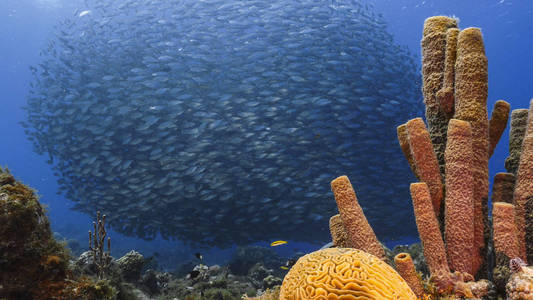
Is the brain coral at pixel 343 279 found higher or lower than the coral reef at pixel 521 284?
higher

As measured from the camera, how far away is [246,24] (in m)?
11.6

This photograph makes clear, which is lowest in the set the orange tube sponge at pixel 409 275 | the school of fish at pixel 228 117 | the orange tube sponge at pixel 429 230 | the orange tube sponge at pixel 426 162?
the orange tube sponge at pixel 409 275

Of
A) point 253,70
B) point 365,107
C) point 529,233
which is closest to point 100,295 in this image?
point 529,233

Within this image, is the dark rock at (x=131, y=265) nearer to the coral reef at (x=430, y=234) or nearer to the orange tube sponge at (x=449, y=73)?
the coral reef at (x=430, y=234)

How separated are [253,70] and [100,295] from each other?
28.6 feet

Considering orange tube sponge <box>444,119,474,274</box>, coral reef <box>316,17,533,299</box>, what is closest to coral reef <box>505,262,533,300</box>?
coral reef <box>316,17,533,299</box>

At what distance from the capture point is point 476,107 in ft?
9.30

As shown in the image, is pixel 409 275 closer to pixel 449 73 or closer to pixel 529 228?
pixel 529 228

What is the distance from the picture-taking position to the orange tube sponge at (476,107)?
9.14 feet

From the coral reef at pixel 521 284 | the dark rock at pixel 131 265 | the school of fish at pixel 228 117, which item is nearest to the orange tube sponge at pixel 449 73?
the coral reef at pixel 521 284

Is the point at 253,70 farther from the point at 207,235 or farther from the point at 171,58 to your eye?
the point at 207,235

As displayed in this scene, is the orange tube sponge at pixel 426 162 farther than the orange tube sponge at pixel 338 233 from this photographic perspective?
No

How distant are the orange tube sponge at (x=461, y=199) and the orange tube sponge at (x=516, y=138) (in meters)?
0.80

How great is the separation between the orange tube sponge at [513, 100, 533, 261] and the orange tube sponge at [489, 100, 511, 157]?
0.23 m
